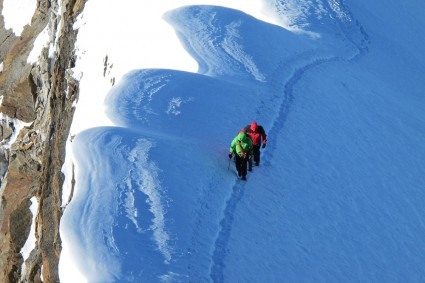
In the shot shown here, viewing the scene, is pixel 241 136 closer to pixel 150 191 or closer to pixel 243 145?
pixel 243 145

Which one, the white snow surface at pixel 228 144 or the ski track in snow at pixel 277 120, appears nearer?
the white snow surface at pixel 228 144

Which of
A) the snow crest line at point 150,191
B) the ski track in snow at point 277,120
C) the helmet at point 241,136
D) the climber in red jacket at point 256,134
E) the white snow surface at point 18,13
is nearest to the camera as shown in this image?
the snow crest line at point 150,191

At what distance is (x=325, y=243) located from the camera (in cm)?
1369

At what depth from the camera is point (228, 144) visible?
48.7ft

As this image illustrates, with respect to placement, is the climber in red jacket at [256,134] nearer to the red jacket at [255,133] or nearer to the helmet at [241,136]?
the red jacket at [255,133]

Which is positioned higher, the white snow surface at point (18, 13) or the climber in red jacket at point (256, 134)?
the climber in red jacket at point (256, 134)

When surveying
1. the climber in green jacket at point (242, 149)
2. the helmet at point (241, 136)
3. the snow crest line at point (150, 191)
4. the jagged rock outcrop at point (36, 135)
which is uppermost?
the helmet at point (241, 136)

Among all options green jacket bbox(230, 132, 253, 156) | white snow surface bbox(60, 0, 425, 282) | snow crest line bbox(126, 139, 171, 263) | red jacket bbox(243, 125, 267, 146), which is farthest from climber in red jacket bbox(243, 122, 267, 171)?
snow crest line bbox(126, 139, 171, 263)

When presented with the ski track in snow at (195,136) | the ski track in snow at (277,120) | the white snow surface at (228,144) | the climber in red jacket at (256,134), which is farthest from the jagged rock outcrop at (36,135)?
the climber in red jacket at (256,134)

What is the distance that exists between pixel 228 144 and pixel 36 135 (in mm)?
9204

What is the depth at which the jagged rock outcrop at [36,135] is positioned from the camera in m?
17.1

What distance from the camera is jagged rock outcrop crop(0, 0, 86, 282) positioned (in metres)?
17.1

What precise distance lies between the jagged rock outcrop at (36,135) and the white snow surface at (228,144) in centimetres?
94

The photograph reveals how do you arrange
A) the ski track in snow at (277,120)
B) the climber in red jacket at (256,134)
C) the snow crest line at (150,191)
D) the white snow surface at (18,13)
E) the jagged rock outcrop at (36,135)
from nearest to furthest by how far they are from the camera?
the snow crest line at (150,191), the ski track in snow at (277,120), the climber in red jacket at (256,134), the jagged rock outcrop at (36,135), the white snow surface at (18,13)
